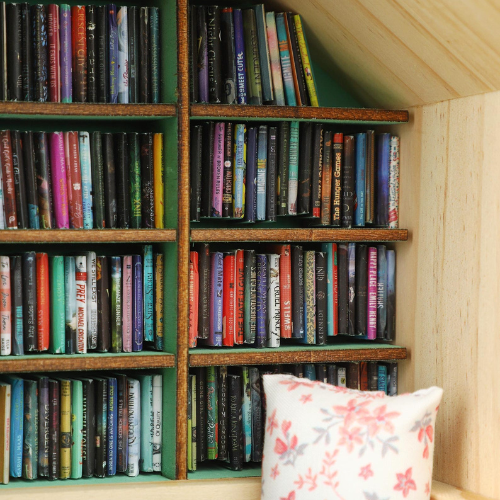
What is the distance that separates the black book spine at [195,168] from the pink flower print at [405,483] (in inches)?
34.1

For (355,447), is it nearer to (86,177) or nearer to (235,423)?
(235,423)

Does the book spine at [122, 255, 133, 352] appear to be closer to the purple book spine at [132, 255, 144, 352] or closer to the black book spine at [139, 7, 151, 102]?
the purple book spine at [132, 255, 144, 352]

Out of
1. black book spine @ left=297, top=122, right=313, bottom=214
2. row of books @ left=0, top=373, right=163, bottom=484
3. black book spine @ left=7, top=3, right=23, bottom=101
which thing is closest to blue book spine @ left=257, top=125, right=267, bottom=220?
black book spine @ left=297, top=122, right=313, bottom=214

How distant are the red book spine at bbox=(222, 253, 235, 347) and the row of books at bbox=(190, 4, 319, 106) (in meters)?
0.45

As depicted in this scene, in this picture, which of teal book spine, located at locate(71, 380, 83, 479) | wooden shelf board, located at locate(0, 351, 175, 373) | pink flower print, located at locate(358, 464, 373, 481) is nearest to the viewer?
pink flower print, located at locate(358, 464, 373, 481)

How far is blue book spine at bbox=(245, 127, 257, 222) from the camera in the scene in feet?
7.21

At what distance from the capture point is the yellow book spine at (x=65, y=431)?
2078 millimetres

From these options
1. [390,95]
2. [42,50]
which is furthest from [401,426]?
[42,50]

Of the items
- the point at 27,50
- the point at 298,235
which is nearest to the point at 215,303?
the point at 298,235

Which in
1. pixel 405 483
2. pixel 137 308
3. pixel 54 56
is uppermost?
pixel 54 56

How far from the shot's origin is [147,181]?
2150 millimetres

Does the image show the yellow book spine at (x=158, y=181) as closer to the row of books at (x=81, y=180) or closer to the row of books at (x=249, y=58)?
the row of books at (x=81, y=180)

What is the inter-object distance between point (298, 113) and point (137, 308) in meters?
0.69

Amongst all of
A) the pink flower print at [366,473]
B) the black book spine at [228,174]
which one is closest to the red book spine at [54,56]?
the black book spine at [228,174]
